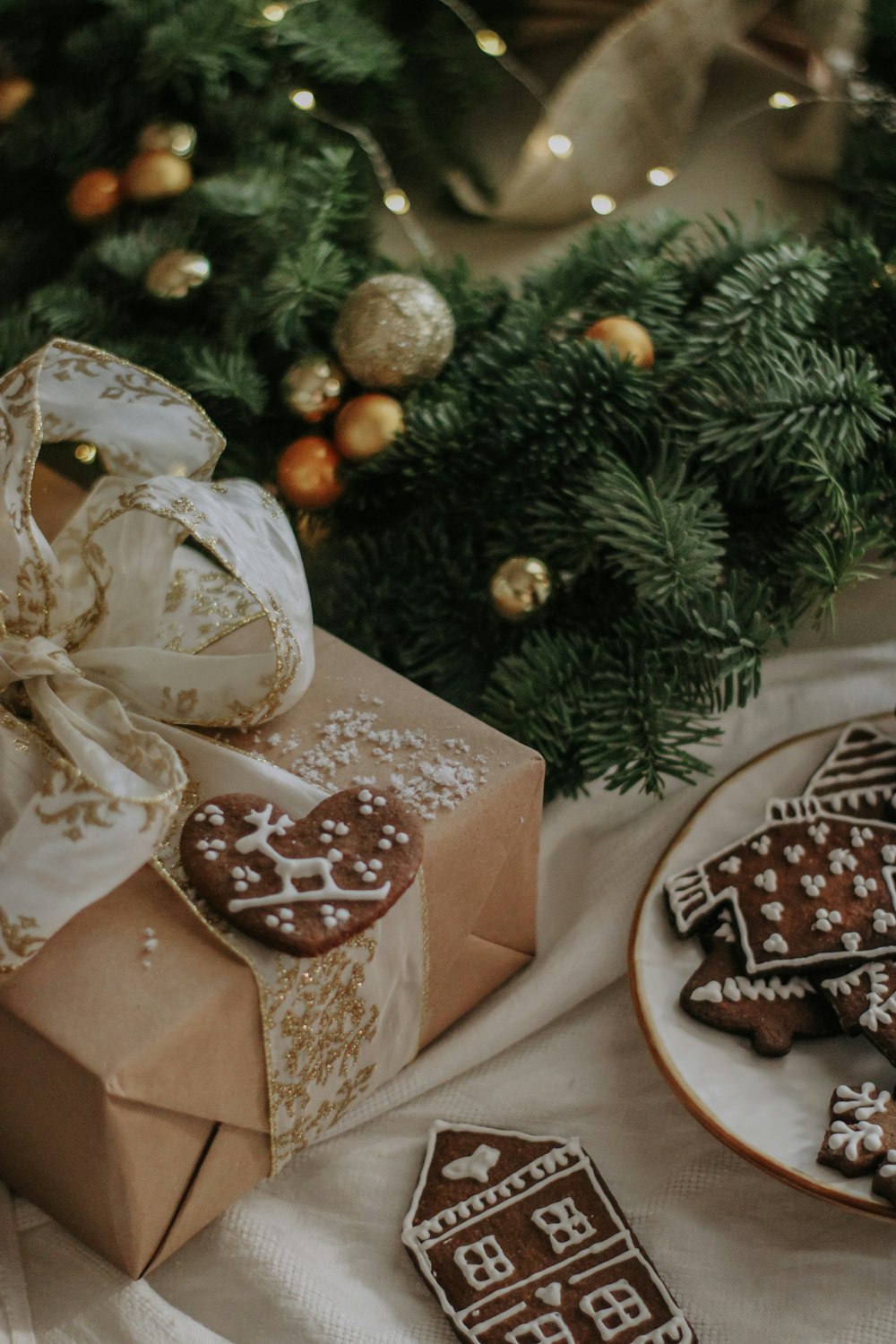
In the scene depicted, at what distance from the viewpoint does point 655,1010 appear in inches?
29.0

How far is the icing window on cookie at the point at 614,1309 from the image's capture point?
2.17 feet

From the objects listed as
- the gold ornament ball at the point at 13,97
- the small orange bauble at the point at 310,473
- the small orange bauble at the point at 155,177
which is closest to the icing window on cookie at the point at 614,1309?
the small orange bauble at the point at 310,473

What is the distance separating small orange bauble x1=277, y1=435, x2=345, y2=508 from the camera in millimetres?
915

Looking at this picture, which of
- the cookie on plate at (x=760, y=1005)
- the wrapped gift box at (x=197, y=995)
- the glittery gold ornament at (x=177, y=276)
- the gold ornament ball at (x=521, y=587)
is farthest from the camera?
the glittery gold ornament at (x=177, y=276)

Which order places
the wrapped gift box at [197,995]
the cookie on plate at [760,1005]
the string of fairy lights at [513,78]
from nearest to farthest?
the wrapped gift box at [197,995] < the cookie on plate at [760,1005] < the string of fairy lights at [513,78]

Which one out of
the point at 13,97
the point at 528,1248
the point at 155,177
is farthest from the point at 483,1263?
the point at 13,97

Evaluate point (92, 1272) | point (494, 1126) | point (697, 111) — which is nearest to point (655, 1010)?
point (494, 1126)

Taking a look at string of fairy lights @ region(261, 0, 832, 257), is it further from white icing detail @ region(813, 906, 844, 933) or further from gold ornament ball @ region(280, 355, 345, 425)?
white icing detail @ region(813, 906, 844, 933)

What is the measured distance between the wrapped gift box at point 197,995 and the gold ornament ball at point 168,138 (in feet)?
1.57

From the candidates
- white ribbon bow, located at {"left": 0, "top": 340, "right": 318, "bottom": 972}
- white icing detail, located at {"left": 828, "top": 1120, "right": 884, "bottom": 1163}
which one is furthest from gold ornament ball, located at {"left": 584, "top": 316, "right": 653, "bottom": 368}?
white icing detail, located at {"left": 828, "top": 1120, "right": 884, "bottom": 1163}

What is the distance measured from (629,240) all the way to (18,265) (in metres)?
0.53

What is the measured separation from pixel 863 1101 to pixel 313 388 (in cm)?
59

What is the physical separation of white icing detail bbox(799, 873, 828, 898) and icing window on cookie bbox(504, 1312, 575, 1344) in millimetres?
277

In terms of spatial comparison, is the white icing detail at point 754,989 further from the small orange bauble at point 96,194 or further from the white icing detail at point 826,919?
the small orange bauble at point 96,194
